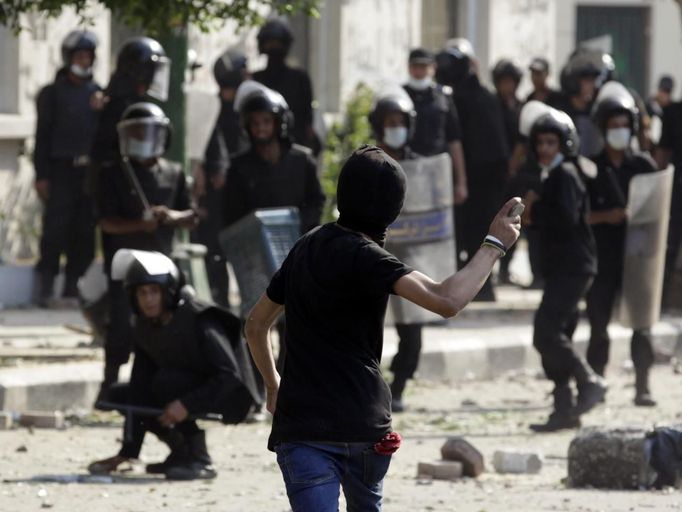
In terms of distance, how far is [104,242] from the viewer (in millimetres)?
10758

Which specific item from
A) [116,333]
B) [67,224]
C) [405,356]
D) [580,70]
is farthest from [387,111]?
[580,70]

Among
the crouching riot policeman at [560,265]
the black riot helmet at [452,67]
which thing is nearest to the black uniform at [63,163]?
the black riot helmet at [452,67]

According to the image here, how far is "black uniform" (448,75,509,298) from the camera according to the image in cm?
1584

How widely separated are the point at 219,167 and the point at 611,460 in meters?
5.13

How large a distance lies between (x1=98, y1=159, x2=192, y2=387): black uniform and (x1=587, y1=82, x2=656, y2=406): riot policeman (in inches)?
90.7

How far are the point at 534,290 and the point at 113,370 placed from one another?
6799 mm

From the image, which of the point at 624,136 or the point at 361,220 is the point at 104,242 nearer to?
the point at 624,136

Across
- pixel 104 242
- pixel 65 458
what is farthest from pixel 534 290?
pixel 65 458

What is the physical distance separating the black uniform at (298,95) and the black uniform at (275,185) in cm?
255

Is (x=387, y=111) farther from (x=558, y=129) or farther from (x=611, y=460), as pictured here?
(x=611, y=460)

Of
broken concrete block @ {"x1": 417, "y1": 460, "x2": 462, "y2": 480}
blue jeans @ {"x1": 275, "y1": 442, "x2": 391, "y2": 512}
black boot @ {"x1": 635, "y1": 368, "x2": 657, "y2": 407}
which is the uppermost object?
blue jeans @ {"x1": 275, "y1": 442, "x2": 391, "y2": 512}

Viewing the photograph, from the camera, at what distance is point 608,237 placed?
11508mm

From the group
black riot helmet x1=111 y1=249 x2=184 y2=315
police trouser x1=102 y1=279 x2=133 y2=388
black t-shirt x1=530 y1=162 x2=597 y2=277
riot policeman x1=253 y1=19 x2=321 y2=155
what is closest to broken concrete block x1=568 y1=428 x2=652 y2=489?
black riot helmet x1=111 y1=249 x2=184 y2=315

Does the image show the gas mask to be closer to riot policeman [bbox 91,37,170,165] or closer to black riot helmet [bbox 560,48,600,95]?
riot policeman [bbox 91,37,170,165]
